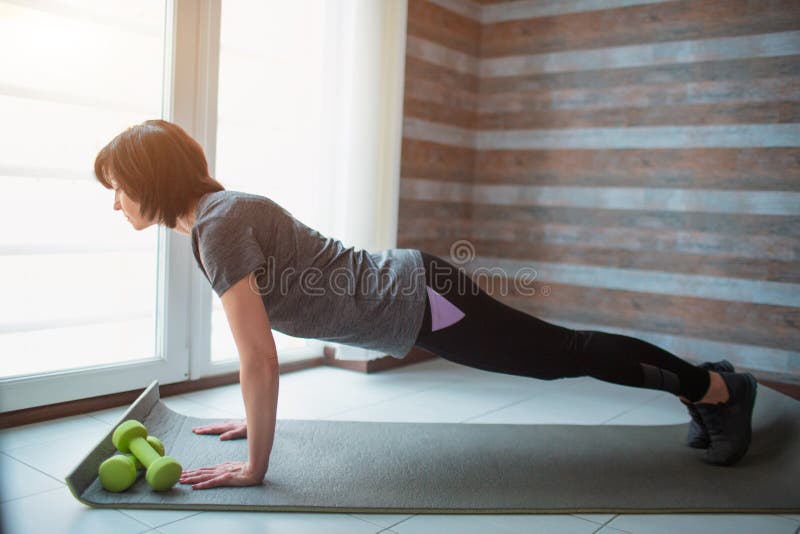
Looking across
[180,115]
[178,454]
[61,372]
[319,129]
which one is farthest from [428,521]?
[319,129]

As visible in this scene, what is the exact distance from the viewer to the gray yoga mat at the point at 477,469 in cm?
187

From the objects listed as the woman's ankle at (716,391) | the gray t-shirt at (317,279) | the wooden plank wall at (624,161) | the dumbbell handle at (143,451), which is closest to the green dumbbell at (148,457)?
the dumbbell handle at (143,451)

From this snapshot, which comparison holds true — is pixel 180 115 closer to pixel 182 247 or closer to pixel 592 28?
pixel 182 247

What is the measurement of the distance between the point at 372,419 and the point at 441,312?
0.87 meters

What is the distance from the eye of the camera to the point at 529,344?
1963mm

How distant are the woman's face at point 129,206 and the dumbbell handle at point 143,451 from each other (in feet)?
1.86

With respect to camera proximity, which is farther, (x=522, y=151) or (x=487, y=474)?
(x=522, y=151)

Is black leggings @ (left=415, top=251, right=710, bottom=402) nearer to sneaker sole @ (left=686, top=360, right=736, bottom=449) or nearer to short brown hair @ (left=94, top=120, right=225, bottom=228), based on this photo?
sneaker sole @ (left=686, top=360, right=736, bottom=449)

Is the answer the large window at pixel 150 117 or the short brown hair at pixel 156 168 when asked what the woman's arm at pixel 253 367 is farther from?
the large window at pixel 150 117

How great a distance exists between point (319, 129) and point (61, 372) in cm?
154

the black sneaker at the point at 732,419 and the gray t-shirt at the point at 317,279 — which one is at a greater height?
the gray t-shirt at the point at 317,279

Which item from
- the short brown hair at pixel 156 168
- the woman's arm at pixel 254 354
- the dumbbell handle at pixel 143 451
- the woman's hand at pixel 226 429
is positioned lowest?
the woman's hand at pixel 226 429

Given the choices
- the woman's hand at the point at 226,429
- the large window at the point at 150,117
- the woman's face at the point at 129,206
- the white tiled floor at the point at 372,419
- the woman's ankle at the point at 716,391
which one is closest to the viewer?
the white tiled floor at the point at 372,419

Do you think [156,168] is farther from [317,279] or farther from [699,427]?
[699,427]
